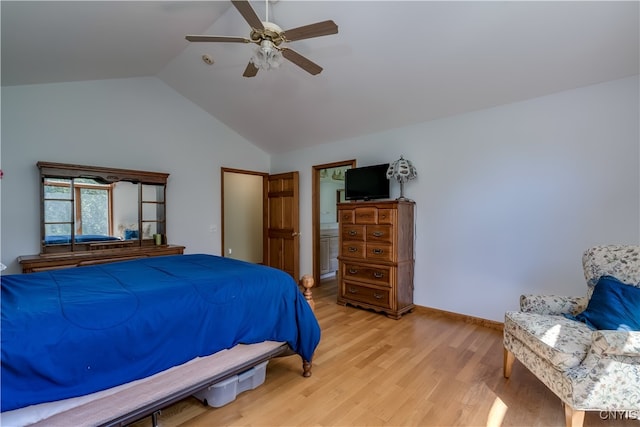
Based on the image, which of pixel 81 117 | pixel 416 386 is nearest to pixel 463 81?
pixel 416 386

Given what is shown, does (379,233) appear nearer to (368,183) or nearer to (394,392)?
(368,183)

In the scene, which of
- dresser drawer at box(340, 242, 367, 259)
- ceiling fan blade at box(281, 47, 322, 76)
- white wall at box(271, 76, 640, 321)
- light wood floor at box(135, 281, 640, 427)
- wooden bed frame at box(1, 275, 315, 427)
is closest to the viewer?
wooden bed frame at box(1, 275, 315, 427)

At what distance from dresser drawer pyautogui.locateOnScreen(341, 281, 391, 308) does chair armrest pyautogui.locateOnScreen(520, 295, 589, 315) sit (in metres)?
1.53

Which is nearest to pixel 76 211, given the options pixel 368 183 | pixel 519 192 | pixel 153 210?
pixel 153 210

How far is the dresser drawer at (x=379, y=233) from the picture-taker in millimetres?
3477

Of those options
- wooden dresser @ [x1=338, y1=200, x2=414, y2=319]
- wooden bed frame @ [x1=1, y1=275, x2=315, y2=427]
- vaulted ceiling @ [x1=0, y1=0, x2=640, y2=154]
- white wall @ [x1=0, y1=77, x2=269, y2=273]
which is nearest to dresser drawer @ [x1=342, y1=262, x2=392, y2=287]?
wooden dresser @ [x1=338, y1=200, x2=414, y2=319]

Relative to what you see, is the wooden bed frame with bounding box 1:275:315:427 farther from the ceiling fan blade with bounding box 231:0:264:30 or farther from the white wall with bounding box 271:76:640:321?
the white wall with bounding box 271:76:640:321

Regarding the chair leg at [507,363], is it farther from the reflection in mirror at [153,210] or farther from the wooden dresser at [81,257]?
the reflection in mirror at [153,210]

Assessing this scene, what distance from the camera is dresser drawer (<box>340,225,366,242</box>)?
Answer: 12.4ft

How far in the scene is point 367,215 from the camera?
12.1 feet

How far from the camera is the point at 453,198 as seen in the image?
3.47m

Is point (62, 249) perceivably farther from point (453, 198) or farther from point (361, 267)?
point (453, 198)

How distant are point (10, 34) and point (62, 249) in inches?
86.6

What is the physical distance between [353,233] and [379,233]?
41 cm
